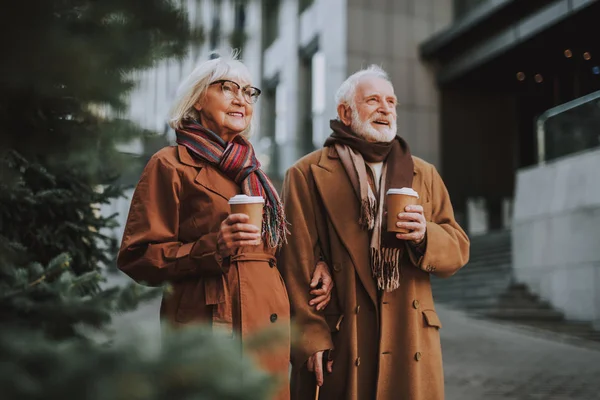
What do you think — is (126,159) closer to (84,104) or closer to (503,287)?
(84,104)

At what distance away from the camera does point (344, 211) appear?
3650 mm

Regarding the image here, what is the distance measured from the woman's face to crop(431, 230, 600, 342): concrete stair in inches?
312

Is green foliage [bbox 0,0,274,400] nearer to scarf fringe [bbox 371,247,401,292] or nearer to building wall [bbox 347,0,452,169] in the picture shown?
scarf fringe [bbox 371,247,401,292]

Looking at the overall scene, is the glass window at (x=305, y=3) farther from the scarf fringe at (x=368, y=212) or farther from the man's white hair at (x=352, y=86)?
the man's white hair at (x=352, y=86)

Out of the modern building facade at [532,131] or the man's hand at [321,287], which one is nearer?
the man's hand at [321,287]

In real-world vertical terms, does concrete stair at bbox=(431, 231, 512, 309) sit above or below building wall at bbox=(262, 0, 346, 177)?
below

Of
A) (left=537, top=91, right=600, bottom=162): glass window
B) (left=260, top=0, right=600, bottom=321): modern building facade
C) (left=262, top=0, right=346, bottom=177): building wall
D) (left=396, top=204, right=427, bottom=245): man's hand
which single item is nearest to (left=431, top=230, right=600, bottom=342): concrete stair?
(left=260, top=0, right=600, bottom=321): modern building facade

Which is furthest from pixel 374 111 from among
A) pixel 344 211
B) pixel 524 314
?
pixel 524 314

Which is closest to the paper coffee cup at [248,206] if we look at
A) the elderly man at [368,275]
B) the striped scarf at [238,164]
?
the striped scarf at [238,164]

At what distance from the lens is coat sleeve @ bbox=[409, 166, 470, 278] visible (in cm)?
338

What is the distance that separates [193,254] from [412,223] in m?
0.95

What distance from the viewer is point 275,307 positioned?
3053 mm

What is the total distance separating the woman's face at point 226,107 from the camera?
127 inches

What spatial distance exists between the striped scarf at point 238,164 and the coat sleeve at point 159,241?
17 centimetres
